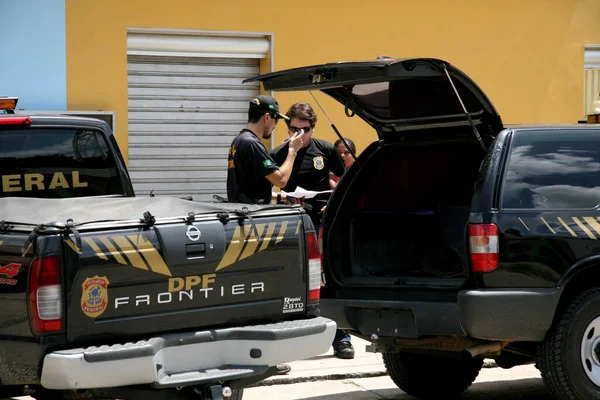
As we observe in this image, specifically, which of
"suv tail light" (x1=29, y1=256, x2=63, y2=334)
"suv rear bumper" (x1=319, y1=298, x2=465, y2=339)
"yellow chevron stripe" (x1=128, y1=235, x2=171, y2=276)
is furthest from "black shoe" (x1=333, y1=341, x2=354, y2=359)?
"suv tail light" (x1=29, y1=256, x2=63, y2=334)

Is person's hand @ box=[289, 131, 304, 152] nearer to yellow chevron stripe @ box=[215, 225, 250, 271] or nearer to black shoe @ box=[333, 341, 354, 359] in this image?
black shoe @ box=[333, 341, 354, 359]

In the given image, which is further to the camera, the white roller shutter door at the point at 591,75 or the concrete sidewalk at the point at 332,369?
the white roller shutter door at the point at 591,75

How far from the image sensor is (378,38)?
1262 cm

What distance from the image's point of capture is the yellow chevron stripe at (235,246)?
17.5 ft

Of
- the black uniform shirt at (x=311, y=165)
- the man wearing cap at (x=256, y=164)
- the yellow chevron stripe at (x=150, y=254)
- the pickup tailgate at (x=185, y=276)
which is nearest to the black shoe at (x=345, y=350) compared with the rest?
the black uniform shirt at (x=311, y=165)

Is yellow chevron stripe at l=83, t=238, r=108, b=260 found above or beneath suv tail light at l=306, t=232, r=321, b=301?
above

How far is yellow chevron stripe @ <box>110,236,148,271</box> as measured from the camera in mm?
4996

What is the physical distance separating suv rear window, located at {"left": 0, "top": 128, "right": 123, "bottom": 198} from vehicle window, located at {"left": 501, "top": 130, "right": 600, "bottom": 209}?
2588 millimetres

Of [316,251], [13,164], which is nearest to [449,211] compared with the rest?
[316,251]

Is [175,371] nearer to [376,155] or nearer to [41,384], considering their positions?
[41,384]

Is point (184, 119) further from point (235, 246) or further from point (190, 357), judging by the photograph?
point (190, 357)

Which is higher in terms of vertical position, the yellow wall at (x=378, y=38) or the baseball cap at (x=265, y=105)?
the yellow wall at (x=378, y=38)

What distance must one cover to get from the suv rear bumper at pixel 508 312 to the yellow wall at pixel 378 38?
253 inches

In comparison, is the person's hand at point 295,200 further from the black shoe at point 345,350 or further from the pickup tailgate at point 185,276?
the pickup tailgate at point 185,276
